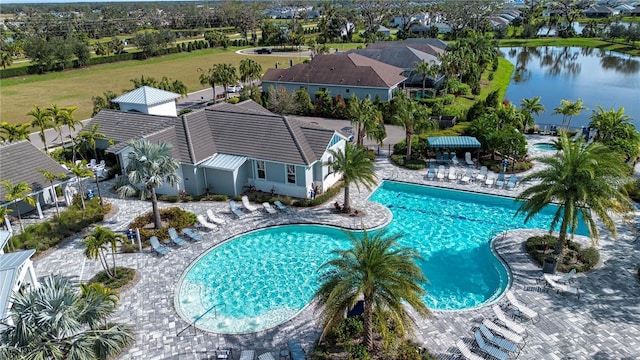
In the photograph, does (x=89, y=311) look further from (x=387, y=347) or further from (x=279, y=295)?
(x=387, y=347)

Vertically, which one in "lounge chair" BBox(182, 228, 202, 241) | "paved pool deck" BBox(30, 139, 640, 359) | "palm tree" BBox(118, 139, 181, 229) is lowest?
"paved pool deck" BBox(30, 139, 640, 359)

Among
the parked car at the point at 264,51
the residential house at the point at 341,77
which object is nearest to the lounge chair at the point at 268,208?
the residential house at the point at 341,77

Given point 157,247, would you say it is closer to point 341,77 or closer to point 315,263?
point 315,263

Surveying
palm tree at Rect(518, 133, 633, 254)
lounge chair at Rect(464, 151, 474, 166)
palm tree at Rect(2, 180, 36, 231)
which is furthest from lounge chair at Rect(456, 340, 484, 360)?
palm tree at Rect(2, 180, 36, 231)

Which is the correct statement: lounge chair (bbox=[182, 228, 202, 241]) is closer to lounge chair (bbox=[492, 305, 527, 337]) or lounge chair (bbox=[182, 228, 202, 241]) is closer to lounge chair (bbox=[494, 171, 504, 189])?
lounge chair (bbox=[492, 305, 527, 337])

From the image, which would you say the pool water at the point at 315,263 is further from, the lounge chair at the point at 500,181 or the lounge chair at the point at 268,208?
the lounge chair at the point at 268,208

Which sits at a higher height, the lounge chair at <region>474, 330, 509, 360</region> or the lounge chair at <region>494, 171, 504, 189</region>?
the lounge chair at <region>494, 171, 504, 189</region>

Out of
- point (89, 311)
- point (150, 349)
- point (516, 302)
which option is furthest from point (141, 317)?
point (516, 302)

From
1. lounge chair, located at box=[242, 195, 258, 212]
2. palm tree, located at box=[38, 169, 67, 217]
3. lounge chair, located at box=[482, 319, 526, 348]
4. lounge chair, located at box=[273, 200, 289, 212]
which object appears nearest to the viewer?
lounge chair, located at box=[482, 319, 526, 348]
